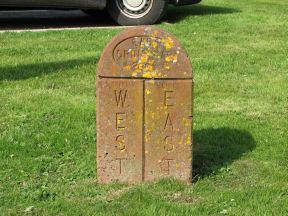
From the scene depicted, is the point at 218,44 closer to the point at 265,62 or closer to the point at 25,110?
the point at 265,62

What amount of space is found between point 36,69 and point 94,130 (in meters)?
2.38

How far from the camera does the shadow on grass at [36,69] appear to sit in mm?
7598

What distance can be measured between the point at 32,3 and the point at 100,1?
106cm

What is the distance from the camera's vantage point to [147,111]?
445 cm

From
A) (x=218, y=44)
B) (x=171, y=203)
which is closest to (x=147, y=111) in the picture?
(x=171, y=203)

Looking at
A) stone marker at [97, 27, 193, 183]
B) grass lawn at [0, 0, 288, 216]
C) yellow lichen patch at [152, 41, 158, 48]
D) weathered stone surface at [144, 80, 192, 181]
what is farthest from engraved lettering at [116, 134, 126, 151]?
yellow lichen patch at [152, 41, 158, 48]

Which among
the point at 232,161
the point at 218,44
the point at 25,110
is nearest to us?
the point at 232,161

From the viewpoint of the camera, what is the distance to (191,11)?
1259 centimetres

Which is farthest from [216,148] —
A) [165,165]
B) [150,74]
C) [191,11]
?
[191,11]

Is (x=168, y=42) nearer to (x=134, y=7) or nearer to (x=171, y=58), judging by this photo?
(x=171, y=58)

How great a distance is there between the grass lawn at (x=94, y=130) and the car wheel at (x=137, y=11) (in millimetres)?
521

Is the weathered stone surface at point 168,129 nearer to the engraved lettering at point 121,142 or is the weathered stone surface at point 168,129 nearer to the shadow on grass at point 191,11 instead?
the engraved lettering at point 121,142

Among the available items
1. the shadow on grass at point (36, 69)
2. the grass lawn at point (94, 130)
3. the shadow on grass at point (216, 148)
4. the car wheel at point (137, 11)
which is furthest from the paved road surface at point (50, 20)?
the shadow on grass at point (216, 148)

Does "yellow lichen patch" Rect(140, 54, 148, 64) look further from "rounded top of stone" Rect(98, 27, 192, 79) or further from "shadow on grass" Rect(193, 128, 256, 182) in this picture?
"shadow on grass" Rect(193, 128, 256, 182)
